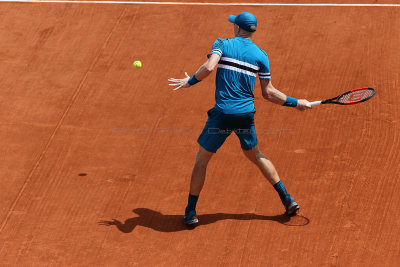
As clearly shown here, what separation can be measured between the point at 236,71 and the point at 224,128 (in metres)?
0.61

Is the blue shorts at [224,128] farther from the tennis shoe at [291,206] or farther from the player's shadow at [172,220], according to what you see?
the player's shadow at [172,220]

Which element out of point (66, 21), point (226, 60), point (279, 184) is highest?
point (226, 60)

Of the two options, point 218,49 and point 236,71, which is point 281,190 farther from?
point 218,49

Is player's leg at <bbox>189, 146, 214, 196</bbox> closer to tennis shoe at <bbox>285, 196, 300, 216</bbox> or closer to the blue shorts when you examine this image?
the blue shorts

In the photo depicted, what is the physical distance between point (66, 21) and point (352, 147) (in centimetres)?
597

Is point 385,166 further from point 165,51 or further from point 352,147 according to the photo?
point 165,51

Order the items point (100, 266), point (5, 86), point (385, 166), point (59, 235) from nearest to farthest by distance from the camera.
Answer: point (100, 266) < point (59, 235) < point (385, 166) < point (5, 86)

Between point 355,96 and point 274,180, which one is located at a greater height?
point 355,96

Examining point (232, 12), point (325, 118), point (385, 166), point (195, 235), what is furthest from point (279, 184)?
point (232, 12)

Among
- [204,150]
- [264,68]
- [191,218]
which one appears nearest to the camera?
[264,68]

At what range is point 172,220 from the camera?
26.7 ft

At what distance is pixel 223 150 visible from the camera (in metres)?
9.46

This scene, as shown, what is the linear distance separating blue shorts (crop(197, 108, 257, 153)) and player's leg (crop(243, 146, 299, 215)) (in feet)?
0.79

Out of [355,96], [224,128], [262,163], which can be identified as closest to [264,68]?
[224,128]
